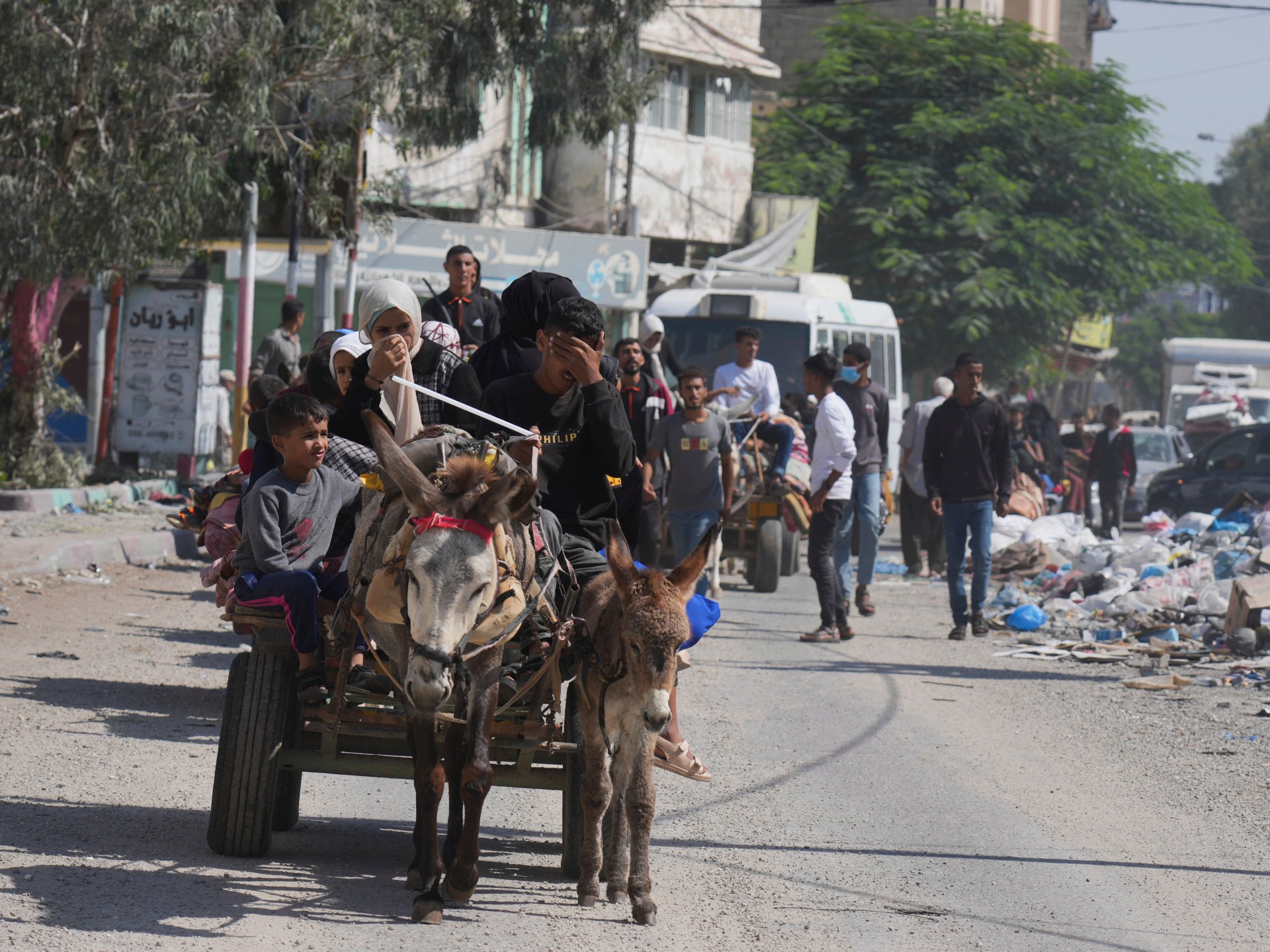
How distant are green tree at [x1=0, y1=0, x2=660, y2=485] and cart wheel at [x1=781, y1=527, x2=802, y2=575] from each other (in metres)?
6.63

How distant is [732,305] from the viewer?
18906 millimetres

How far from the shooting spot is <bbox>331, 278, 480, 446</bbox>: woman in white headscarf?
224 inches

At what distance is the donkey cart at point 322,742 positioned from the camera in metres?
5.27

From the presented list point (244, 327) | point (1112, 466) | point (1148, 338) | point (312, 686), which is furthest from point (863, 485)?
point (1148, 338)

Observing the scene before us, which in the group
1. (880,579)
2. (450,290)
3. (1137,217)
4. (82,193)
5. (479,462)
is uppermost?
(1137,217)

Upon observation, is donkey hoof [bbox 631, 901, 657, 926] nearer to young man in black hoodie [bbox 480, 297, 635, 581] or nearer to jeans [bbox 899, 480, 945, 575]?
young man in black hoodie [bbox 480, 297, 635, 581]

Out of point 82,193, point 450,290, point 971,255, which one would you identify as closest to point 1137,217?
point 971,255

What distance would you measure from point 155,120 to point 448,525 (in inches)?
474

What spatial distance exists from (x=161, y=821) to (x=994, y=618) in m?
9.77

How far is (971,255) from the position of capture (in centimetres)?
3662

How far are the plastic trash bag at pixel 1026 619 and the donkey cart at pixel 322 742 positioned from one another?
9.03 metres

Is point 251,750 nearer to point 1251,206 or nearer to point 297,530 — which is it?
point 297,530

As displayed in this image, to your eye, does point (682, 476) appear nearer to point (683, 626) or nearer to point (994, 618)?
point (994, 618)

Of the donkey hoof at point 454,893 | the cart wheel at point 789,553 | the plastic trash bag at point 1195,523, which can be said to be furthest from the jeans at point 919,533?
the donkey hoof at point 454,893
